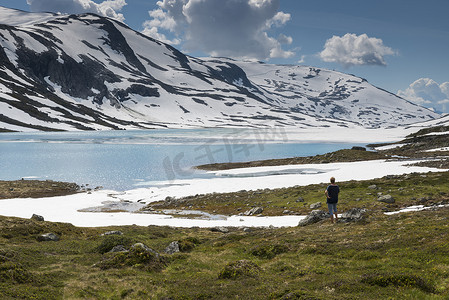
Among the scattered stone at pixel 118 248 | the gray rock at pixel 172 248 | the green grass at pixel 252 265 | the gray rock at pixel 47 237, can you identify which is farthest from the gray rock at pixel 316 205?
the gray rock at pixel 47 237

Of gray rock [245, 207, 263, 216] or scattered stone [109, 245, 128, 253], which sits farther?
gray rock [245, 207, 263, 216]

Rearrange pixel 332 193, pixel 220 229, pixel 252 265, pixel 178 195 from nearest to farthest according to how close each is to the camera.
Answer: pixel 252 265 → pixel 332 193 → pixel 220 229 → pixel 178 195

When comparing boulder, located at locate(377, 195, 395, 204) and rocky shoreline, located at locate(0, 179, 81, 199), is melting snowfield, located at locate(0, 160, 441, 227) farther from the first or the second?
boulder, located at locate(377, 195, 395, 204)

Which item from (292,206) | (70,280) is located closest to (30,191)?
(292,206)

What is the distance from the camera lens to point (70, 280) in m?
15.5

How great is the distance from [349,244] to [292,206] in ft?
70.0

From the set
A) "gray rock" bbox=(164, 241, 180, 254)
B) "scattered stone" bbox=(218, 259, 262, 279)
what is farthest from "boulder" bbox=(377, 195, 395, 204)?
"scattered stone" bbox=(218, 259, 262, 279)

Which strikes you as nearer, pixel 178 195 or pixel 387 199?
pixel 387 199

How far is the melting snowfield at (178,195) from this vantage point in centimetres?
3688

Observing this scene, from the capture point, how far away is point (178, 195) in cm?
5419

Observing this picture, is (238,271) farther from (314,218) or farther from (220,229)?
(220,229)

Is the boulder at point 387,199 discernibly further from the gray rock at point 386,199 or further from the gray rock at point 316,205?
the gray rock at point 316,205

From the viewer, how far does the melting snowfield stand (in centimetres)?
3688

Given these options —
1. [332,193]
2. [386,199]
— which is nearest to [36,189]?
[332,193]
